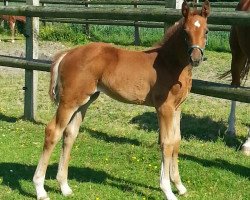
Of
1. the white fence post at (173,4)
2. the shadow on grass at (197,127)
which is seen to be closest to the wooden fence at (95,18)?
the white fence post at (173,4)

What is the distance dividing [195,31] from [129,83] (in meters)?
0.76

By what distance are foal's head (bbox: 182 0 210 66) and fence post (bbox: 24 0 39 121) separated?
3557mm

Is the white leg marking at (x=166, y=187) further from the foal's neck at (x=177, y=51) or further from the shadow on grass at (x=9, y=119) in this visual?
the shadow on grass at (x=9, y=119)

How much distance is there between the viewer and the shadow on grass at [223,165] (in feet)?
16.6

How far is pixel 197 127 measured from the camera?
6.82 m

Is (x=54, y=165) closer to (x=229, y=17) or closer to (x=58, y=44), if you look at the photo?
(x=229, y=17)

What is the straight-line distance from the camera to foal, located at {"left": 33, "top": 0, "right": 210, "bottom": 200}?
167 inches

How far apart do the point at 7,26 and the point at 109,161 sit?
1525cm

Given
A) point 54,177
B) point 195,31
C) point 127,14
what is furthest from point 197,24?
point 54,177

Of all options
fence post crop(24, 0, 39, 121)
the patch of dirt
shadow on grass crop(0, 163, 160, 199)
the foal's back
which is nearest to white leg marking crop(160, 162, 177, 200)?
shadow on grass crop(0, 163, 160, 199)

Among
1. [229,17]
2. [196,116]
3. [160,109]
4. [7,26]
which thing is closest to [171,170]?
[160,109]

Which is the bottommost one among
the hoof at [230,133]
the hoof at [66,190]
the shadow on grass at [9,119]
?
the shadow on grass at [9,119]

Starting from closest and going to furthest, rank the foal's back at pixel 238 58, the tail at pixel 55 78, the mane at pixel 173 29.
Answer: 1. the mane at pixel 173 29
2. the tail at pixel 55 78
3. the foal's back at pixel 238 58

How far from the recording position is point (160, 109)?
4234mm
